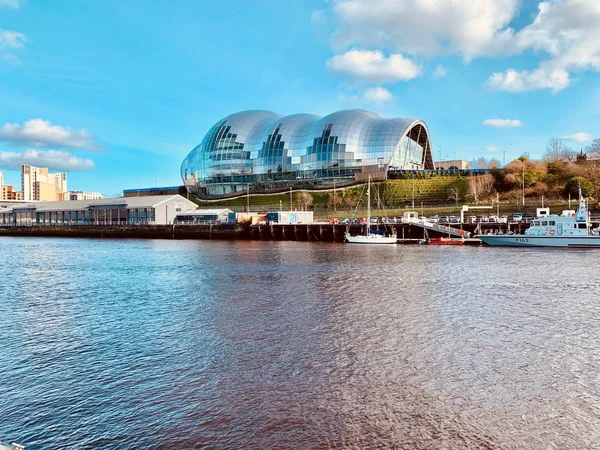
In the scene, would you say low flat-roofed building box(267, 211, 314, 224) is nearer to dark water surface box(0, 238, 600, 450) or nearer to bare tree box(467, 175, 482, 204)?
bare tree box(467, 175, 482, 204)

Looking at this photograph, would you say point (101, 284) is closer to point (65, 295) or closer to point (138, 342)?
point (65, 295)

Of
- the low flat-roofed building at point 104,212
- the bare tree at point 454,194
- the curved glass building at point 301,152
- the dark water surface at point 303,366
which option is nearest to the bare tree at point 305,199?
the curved glass building at point 301,152

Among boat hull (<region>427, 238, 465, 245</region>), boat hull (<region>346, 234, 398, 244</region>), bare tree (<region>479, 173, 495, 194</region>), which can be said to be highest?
bare tree (<region>479, 173, 495, 194</region>)

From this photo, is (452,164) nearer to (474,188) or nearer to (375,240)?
(474,188)

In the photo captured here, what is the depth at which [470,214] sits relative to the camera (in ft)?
232

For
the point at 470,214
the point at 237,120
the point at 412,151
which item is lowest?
the point at 470,214

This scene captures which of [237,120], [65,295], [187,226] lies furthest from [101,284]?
[237,120]

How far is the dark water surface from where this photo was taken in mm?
8609

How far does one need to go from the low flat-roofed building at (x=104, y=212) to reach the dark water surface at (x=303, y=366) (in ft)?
215

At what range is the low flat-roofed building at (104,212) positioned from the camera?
8869cm

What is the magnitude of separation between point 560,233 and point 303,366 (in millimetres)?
45781

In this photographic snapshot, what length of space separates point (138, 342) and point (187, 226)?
216 feet

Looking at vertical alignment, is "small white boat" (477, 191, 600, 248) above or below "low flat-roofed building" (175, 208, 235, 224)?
below

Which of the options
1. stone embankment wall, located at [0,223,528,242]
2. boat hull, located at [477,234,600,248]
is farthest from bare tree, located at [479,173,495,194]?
boat hull, located at [477,234,600,248]
